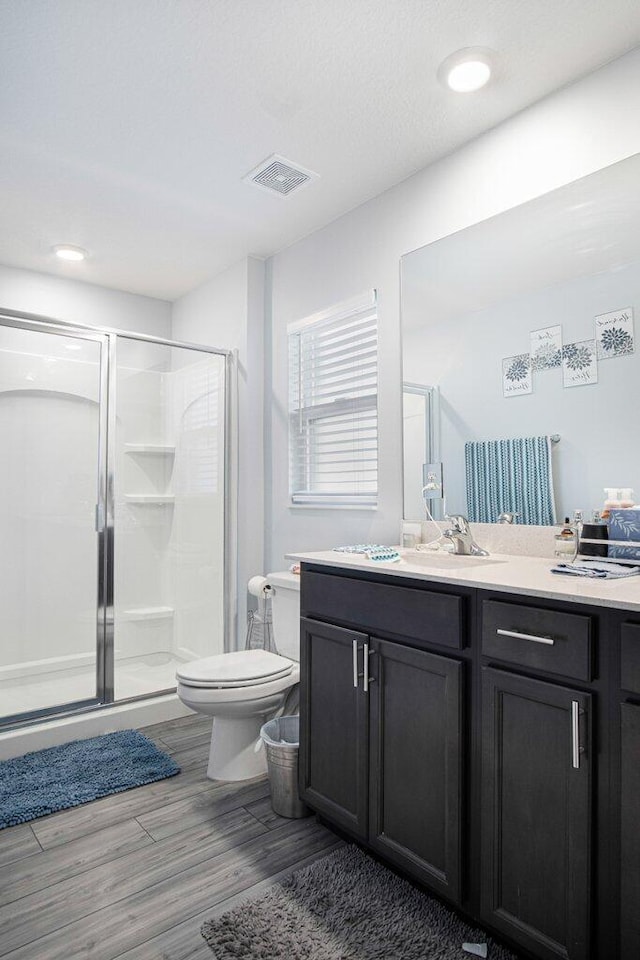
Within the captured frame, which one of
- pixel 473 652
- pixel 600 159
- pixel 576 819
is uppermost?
pixel 600 159

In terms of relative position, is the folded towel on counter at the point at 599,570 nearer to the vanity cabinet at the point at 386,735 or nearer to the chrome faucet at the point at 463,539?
the vanity cabinet at the point at 386,735

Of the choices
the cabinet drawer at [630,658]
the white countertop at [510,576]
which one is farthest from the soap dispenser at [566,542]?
the cabinet drawer at [630,658]

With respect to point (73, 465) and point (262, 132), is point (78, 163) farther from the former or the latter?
point (73, 465)

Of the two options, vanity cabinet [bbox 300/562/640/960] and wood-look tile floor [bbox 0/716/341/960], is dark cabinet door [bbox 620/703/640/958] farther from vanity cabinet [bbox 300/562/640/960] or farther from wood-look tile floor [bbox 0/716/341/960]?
wood-look tile floor [bbox 0/716/341/960]

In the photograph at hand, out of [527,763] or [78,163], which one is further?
[78,163]

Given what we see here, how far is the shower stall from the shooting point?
304cm

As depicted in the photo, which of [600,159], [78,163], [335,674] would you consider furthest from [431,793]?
[78,163]

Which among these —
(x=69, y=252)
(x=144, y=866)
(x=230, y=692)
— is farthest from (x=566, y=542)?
(x=69, y=252)

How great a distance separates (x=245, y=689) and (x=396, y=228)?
201 centimetres

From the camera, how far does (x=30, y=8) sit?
1.63 meters

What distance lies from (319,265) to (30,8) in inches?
62.4

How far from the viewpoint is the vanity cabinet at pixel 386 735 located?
1.53 m

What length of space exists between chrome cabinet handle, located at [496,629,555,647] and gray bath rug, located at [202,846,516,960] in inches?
31.6

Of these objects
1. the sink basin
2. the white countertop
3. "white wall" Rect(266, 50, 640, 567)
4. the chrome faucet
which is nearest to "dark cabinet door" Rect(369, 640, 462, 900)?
the white countertop
